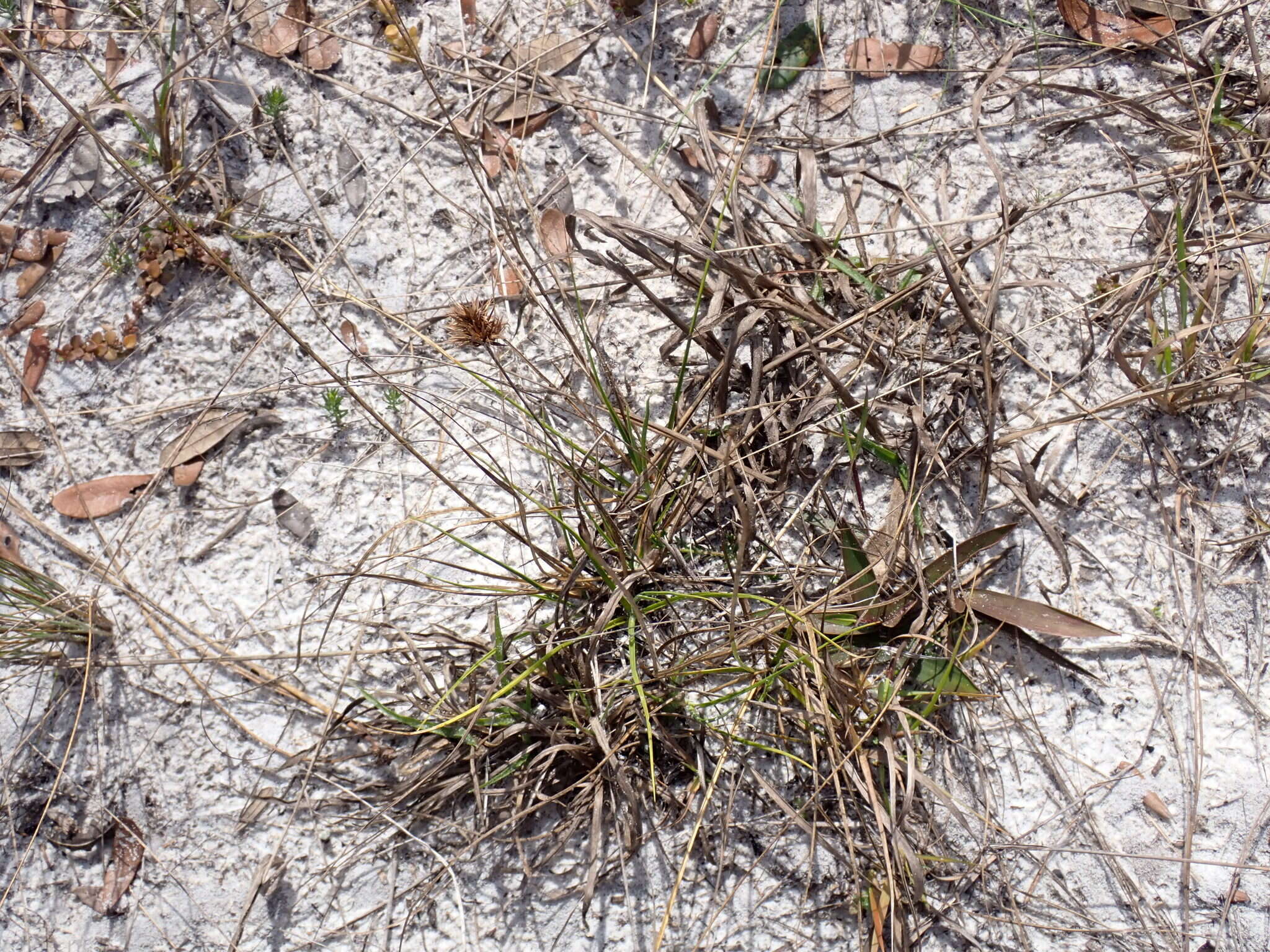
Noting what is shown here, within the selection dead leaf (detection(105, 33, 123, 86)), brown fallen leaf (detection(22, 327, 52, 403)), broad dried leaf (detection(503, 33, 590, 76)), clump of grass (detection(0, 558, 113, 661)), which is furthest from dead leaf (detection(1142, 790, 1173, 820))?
dead leaf (detection(105, 33, 123, 86))

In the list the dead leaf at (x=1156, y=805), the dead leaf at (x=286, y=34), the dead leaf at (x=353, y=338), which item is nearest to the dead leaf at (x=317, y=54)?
the dead leaf at (x=286, y=34)

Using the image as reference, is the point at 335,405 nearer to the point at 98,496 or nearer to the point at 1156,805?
the point at 98,496

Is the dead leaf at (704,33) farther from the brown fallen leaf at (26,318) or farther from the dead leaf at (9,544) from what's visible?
the dead leaf at (9,544)

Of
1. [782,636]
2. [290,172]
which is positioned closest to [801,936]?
[782,636]

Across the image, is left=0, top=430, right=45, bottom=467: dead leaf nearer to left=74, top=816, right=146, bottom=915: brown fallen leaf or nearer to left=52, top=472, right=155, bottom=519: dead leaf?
left=52, top=472, right=155, bottom=519: dead leaf

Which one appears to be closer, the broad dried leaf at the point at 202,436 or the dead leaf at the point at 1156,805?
the dead leaf at the point at 1156,805

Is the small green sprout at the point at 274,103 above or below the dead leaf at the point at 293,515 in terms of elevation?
above

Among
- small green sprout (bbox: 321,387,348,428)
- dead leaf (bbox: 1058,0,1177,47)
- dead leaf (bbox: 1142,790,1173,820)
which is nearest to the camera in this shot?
dead leaf (bbox: 1142,790,1173,820)
